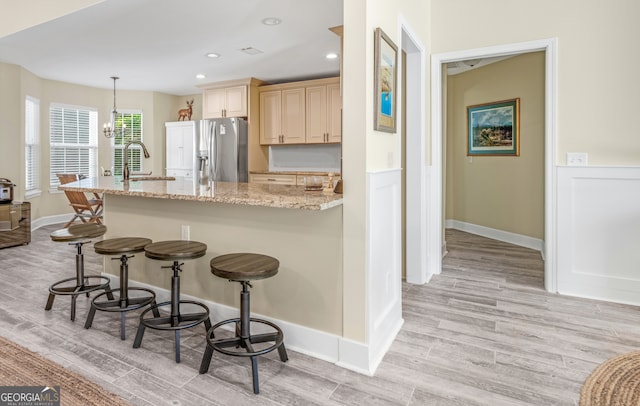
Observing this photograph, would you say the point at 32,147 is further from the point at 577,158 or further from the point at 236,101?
the point at 577,158

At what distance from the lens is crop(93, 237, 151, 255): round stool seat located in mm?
2395

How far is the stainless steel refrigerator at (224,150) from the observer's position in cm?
616

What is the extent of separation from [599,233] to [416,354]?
6.60 ft

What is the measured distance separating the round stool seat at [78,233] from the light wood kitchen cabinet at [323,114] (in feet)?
12.0

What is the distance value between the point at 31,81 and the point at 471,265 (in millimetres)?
6858

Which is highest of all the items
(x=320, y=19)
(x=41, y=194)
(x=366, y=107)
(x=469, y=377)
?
(x=320, y=19)

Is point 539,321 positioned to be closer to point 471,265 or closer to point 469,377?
point 469,377

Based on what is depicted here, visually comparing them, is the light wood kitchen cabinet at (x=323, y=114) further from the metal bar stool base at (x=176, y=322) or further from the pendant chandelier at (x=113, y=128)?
the metal bar stool base at (x=176, y=322)

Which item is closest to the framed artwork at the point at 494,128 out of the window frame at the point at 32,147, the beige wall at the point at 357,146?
the beige wall at the point at 357,146

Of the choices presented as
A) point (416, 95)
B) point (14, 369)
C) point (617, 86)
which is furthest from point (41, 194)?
point (617, 86)

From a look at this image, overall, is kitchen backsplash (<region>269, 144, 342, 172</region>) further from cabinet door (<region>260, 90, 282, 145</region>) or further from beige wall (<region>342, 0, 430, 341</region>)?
beige wall (<region>342, 0, 430, 341</region>)

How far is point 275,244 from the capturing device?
229 centimetres

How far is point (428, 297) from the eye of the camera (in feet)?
10.3

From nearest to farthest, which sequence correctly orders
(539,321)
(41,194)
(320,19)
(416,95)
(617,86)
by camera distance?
(539,321) → (617,86) → (416,95) → (320,19) → (41,194)
